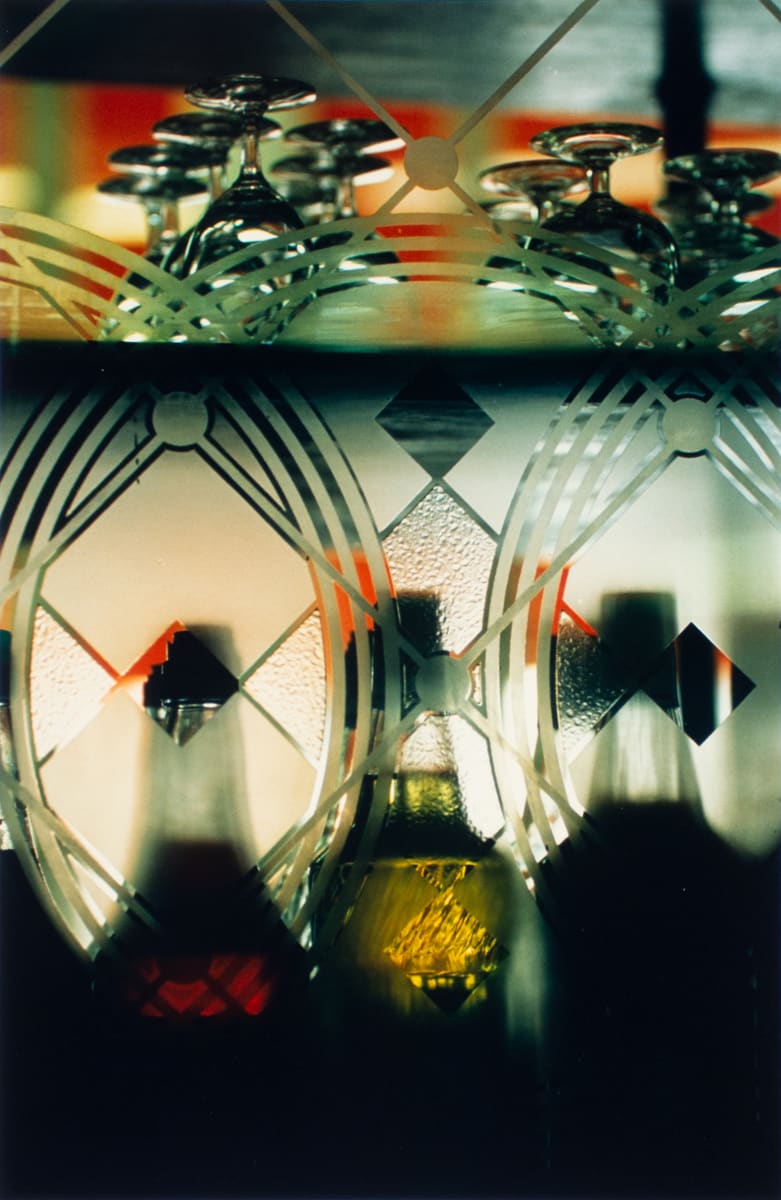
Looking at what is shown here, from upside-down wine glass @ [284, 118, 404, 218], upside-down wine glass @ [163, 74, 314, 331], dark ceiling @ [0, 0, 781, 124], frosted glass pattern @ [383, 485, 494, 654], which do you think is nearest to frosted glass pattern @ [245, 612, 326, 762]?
frosted glass pattern @ [383, 485, 494, 654]

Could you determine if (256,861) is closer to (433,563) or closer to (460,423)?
(433,563)

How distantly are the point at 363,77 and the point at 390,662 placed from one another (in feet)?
1.93

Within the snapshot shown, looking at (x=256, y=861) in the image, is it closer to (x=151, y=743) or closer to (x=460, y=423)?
(x=151, y=743)

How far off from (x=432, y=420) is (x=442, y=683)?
0.87 feet

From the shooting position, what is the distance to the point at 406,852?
1557 millimetres

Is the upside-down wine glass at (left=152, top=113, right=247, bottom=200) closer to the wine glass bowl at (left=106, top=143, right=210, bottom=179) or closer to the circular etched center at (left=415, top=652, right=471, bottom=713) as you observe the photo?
the wine glass bowl at (left=106, top=143, right=210, bottom=179)

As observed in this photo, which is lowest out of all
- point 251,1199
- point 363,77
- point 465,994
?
point 251,1199

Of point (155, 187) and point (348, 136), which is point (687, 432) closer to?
point (348, 136)

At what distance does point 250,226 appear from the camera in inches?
61.5

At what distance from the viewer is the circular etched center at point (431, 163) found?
61.4 inches

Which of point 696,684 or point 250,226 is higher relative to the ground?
point 250,226

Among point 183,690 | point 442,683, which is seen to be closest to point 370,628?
point 442,683

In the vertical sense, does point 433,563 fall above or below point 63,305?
below

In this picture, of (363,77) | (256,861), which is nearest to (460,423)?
(363,77)
